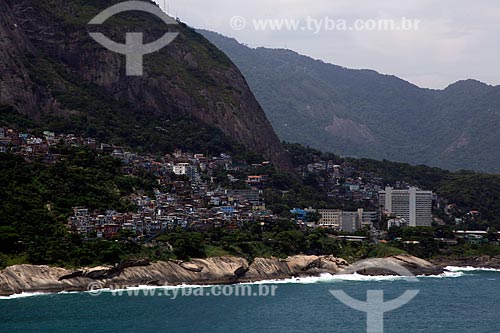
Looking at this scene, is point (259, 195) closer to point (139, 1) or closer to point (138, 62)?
point (138, 62)

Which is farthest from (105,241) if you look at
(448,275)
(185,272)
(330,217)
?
(330,217)

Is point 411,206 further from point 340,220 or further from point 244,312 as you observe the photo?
point 244,312

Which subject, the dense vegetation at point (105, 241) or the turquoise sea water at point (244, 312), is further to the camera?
the dense vegetation at point (105, 241)

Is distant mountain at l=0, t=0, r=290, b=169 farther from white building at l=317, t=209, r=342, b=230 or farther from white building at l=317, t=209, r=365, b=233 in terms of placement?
white building at l=317, t=209, r=365, b=233

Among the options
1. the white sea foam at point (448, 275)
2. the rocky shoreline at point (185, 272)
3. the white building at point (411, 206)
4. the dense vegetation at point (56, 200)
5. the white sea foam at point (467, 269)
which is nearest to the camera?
the rocky shoreline at point (185, 272)

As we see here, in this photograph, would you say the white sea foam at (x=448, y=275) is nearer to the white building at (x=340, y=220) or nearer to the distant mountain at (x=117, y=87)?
the white building at (x=340, y=220)

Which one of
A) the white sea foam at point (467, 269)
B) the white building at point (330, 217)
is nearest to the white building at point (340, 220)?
the white building at point (330, 217)
